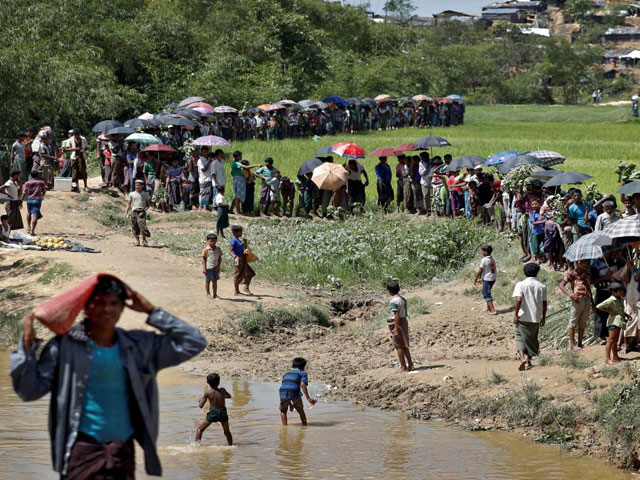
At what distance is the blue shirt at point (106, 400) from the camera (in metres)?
5.63

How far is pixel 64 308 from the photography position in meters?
5.55

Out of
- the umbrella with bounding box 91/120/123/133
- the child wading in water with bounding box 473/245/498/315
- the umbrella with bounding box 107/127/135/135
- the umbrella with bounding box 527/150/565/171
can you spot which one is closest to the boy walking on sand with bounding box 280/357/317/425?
the child wading in water with bounding box 473/245/498/315

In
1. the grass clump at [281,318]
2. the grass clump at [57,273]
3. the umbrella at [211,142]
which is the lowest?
the grass clump at [281,318]

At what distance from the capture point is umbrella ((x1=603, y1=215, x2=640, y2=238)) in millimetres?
12555

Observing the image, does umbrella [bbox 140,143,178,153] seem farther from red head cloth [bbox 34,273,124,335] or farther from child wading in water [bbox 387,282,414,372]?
red head cloth [bbox 34,273,124,335]

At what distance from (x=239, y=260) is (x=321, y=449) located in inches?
245

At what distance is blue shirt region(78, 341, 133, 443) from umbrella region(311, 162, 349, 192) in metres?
18.0

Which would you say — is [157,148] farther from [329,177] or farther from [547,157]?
[547,157]

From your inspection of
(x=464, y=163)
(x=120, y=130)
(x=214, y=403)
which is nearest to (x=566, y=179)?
(x=464, y=163)

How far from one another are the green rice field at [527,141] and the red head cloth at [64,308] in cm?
2015

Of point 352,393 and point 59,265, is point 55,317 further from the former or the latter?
point 59,265

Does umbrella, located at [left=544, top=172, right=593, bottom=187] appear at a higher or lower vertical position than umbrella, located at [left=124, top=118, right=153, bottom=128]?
lower

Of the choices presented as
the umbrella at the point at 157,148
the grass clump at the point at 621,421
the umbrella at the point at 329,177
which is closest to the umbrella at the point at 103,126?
the umbrella at the point at 157,148

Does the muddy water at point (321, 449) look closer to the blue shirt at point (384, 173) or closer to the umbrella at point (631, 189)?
the umbrella at point (631, 189)
